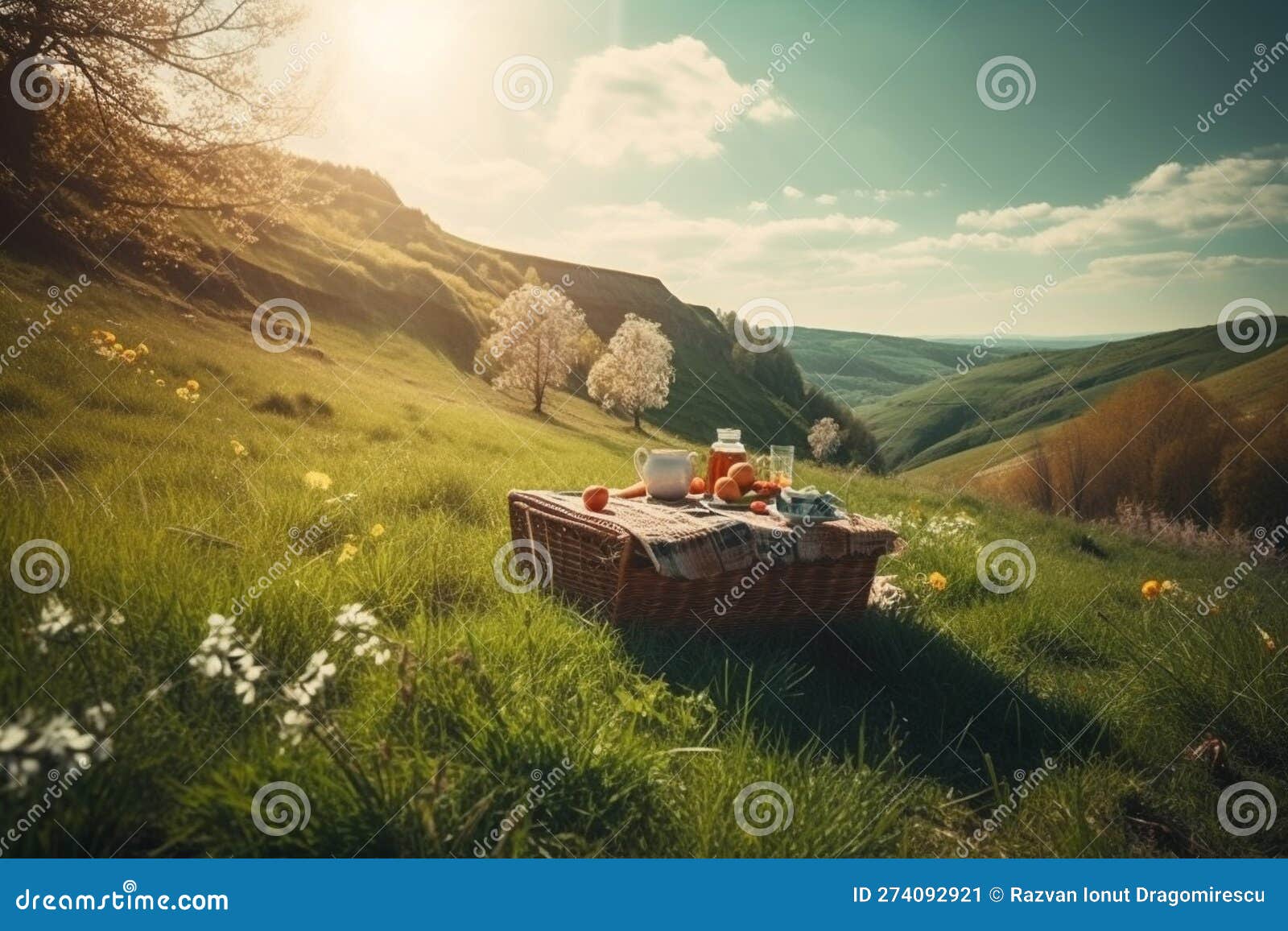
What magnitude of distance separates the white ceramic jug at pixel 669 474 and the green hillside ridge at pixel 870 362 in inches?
3347

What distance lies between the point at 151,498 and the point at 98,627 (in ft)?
7.05

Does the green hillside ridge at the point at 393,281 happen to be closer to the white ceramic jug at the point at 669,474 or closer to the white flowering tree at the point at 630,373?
the white flowering tree at the point at 630,373

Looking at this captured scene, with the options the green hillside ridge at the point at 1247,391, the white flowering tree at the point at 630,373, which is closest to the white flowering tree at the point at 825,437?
the white flowering tree at the point at 630,373

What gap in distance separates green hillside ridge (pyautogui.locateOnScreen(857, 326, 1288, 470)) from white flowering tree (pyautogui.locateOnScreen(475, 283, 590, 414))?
30.4 meters

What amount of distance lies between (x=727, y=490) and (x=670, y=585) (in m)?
1.03

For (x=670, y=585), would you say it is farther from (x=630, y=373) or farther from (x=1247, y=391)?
(x=630, y=373)

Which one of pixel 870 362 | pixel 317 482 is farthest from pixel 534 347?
pixel 870 362

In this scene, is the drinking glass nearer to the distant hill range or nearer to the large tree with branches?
the large tree with branches

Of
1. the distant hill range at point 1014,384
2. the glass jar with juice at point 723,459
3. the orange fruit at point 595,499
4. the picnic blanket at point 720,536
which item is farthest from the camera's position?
the distant hill range at point 1014,384

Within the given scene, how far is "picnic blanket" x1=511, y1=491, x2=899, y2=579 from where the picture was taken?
3.47 meters

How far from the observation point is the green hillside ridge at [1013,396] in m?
51.2

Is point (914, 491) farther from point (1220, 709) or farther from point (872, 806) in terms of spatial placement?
point (872, 806)

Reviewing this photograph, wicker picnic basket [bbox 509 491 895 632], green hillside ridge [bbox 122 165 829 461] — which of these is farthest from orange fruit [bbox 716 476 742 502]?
green hillside ridge [bbox 122 165 829 461]

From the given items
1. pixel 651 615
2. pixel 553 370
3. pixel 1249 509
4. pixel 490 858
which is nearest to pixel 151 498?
pixel 651 615
